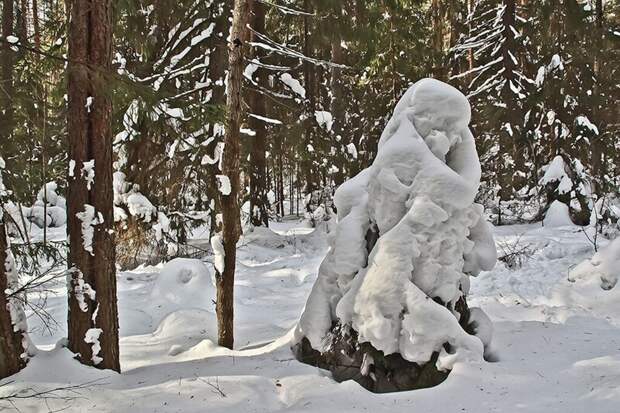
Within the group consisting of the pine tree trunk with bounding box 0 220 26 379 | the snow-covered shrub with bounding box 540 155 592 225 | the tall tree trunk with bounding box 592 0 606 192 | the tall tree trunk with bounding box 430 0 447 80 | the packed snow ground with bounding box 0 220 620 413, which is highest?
the tall tree trunk with bounding box 430 0 447 80

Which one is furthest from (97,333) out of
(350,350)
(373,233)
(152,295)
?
(152,295)

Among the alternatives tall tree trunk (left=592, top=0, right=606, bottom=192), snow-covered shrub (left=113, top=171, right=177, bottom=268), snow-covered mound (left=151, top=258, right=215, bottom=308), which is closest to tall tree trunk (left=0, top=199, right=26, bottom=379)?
snow-covered mound (left=151, top=258, right=215, bottom=308)

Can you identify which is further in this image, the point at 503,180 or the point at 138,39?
the point at 503,180

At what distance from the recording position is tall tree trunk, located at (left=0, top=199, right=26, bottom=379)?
15.9 ft

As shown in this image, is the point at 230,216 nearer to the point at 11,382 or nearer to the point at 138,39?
the point at 11,382

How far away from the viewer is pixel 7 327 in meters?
Answer: 4.88

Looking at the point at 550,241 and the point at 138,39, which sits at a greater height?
the point at 138,39

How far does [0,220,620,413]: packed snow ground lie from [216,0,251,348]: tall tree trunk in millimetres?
465

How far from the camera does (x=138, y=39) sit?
10.3m

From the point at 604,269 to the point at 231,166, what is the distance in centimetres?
553

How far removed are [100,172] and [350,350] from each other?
3.09m

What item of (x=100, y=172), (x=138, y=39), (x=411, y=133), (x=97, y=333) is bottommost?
(x=97, y=333)

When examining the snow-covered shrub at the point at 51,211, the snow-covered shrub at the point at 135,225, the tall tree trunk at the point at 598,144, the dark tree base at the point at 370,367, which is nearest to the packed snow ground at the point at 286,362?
the dark tree base at the point at 370,367

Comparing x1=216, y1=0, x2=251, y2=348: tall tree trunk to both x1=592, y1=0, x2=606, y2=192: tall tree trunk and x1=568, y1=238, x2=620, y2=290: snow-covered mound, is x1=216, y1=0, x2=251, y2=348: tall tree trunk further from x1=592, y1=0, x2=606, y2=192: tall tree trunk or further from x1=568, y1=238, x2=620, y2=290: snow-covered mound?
x1=592, y1=0, x2=606, y2=192: tall tree trunk
